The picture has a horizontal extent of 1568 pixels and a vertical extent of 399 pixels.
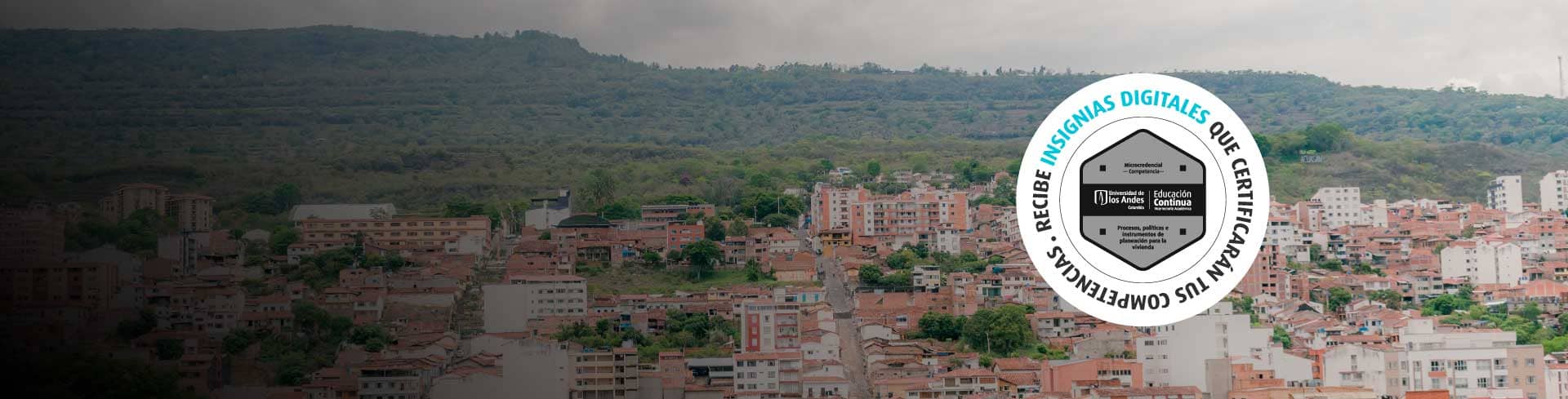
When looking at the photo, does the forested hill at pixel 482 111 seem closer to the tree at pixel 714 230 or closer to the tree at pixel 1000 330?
the tree at pixel 714 230

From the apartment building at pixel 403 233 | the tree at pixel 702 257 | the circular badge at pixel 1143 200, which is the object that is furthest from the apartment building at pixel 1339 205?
the circular badge at pixel 1143 200

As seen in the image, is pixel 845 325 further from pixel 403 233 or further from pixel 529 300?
pixel 403 233

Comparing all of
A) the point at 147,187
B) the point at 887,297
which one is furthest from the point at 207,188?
the point at 887,297

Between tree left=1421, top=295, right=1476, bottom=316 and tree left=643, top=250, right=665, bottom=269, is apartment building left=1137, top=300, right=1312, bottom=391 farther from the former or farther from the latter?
tree left=643, top=250, right=665, bottom=269

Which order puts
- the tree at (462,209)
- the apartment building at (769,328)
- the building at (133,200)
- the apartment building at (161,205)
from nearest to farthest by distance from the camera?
the apartment building at (769,328)
the building at (133,200)
the apartment building at (161,205)
the tree at (462,209)

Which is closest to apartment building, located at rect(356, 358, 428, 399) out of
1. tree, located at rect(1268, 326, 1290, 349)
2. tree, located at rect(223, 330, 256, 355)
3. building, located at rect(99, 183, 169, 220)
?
tree, located at rect(223, 330, 256, 355)
